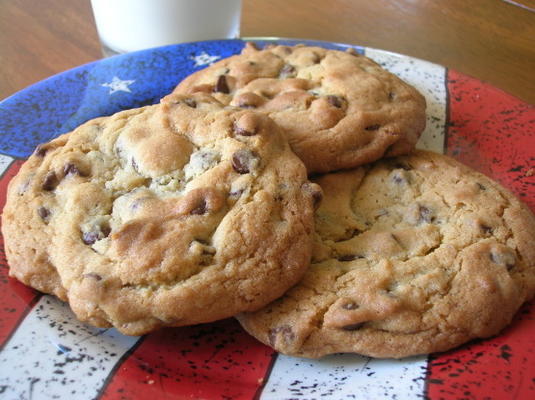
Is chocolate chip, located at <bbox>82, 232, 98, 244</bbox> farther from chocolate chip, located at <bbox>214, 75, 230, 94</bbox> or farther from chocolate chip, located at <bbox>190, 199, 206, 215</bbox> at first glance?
chocolate chip, located at <bbox>214, 75, 230, 94</bbox>

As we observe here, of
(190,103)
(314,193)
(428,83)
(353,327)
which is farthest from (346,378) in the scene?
(428,83)

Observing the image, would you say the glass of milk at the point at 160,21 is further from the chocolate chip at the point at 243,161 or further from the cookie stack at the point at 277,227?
the chocolate chip at the point at 243,161

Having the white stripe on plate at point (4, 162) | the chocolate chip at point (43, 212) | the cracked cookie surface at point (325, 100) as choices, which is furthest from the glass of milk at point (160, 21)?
the chocolate chip at point (43, 212)

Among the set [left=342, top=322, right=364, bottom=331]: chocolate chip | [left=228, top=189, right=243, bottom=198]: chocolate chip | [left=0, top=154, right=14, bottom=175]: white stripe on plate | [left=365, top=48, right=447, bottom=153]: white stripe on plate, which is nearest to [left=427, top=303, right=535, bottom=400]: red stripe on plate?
[left=342, top=322, right=364, bottom=331]: chocolate chip

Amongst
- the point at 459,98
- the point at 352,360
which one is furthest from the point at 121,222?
the point at 459,98

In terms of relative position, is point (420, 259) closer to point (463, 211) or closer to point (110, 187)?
point (463, 211)

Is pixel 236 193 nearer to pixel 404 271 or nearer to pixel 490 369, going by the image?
pixel 404 271
